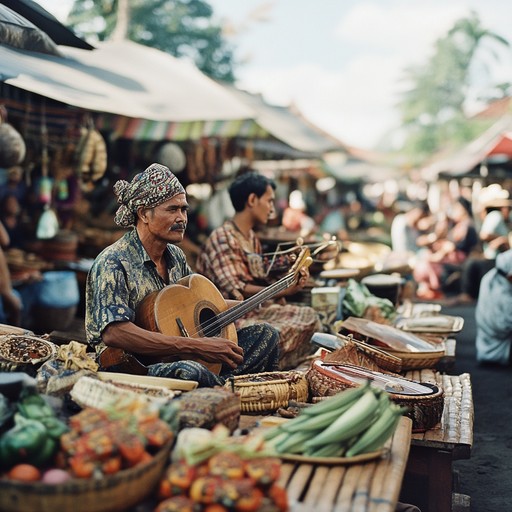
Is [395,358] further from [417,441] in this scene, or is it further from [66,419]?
[66,419]

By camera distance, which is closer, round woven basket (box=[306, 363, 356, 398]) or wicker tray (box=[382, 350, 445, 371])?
round woven basket (box=[306, 363, 356, 398])

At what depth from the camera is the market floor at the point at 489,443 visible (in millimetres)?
4199

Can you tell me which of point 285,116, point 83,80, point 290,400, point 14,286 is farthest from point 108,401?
point 285,116

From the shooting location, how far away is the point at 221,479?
6.95ft

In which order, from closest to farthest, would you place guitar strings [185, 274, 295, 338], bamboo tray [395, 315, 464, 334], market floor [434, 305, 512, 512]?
guitar strings [185, 274, 295, 338]
market floor [434, 305, 512, 512]
bamboo tray [395, 315, 464, 334]

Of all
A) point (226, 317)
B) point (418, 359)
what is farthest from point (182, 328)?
point (418, 359)

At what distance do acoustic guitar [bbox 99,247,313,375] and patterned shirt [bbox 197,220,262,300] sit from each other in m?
0.83

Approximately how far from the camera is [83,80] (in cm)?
619

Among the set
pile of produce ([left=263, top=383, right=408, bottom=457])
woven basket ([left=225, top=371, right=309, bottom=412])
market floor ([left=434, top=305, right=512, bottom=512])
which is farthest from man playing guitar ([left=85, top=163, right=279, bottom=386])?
market floor ([left=434, top=305, right=512, bottom=512])

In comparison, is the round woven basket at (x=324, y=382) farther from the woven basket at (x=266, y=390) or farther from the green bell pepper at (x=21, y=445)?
the green bell pepper at (x=21, y=445)

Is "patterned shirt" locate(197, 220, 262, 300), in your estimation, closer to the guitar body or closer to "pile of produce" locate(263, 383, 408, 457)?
the guitar body

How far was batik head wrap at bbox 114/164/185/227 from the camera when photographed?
3619 millimetres

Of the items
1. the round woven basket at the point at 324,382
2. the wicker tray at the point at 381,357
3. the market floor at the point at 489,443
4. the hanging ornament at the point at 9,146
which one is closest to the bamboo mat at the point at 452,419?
the wicker tray at the point at 381,357

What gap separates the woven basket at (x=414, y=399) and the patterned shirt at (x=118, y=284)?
94 cm
